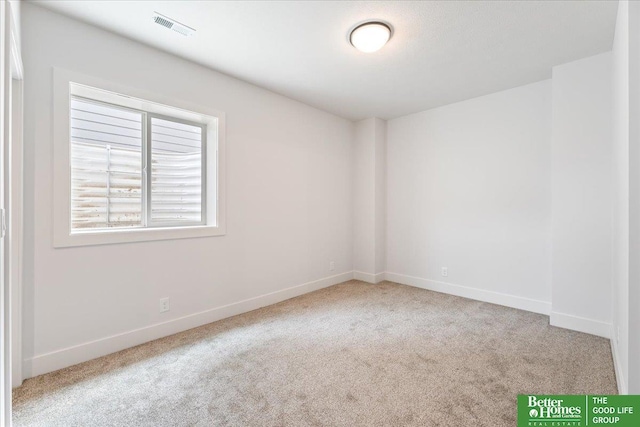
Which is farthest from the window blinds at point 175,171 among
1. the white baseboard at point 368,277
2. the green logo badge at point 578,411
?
the green logo badge at point 578,411

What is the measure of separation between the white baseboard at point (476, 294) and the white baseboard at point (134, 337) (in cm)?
182

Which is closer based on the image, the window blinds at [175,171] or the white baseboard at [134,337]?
the white baseboard at [134,337]

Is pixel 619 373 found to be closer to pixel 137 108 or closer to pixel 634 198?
pixel 634 198

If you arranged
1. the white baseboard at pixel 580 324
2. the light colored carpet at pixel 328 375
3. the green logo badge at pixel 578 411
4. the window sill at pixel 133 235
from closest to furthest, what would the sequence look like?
the green logo badge at pixel 578 411, the light colored carpet at pixel 328 375, the window sill at pixel 133 235, the white baseboard at pixel 580 324

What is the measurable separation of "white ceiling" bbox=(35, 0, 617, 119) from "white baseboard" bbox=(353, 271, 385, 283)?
2.71m

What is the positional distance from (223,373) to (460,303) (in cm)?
290

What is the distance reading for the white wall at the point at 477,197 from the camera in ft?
11.3

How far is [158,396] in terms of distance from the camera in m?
1.92

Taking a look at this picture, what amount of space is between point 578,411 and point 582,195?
81.7 inches

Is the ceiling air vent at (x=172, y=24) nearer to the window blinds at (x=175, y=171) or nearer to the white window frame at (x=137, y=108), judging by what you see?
the white window frame at (x=137, y=108)

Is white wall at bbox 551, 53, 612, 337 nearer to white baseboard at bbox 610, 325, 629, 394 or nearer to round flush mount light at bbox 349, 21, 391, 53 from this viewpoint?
white baseboard at bbox 610, 325, 629, 394

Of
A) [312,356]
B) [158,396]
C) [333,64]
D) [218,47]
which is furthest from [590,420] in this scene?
[218,47]

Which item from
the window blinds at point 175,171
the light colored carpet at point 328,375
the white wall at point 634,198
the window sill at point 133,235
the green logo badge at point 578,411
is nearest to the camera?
the green logo badge at point 578,411

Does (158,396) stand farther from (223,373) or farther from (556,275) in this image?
(556,275)
